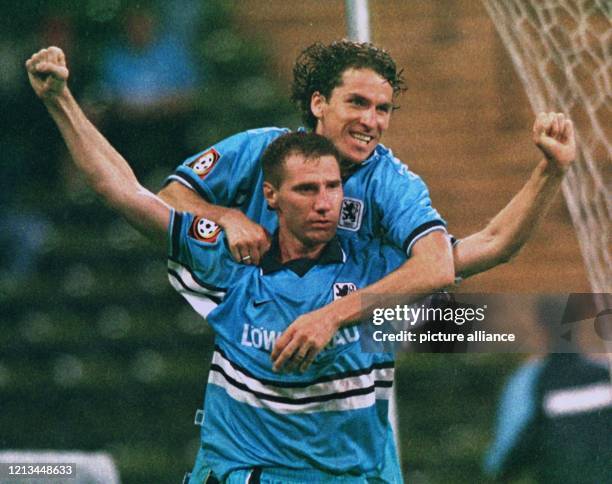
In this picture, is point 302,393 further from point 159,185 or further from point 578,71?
point 159,185

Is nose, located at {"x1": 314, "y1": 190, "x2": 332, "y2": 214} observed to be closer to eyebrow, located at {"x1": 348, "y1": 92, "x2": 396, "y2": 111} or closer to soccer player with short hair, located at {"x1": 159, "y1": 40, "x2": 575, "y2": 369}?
soccer player with short hair, located at {"x1": 159, "y1": 40, "x2": 575, "y2": 369}

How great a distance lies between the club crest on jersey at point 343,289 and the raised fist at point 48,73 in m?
0.60

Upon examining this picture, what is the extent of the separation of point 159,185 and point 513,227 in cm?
218

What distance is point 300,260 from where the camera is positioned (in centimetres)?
221

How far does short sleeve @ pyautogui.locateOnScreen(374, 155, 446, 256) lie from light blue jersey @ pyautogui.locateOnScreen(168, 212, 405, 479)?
0.23 ft

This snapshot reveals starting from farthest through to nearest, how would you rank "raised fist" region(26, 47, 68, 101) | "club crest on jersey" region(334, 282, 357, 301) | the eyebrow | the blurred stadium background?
the blurred stadium background
the eyebrow
"club crest on jersey" region(334, 282, 357, 301)
"raised fist" region(26, 47, 68, 101)

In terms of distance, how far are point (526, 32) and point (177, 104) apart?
1720mm

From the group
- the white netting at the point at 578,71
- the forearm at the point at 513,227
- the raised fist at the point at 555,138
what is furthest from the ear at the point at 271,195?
the white netting at the point at 578,71

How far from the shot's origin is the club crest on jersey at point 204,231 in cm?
221

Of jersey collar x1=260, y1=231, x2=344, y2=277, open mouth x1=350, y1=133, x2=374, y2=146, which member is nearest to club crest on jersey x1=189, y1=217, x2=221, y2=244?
jersey collar x1=260, y1=231, x2=344, y2=277

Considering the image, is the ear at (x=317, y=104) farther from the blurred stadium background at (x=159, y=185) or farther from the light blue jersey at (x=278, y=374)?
the blurred stadium background at (x=159, y=185)

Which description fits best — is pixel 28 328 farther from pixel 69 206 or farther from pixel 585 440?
pixel 585 440

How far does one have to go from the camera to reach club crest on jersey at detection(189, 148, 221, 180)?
7.63 feet

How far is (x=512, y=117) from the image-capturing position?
372 cm
